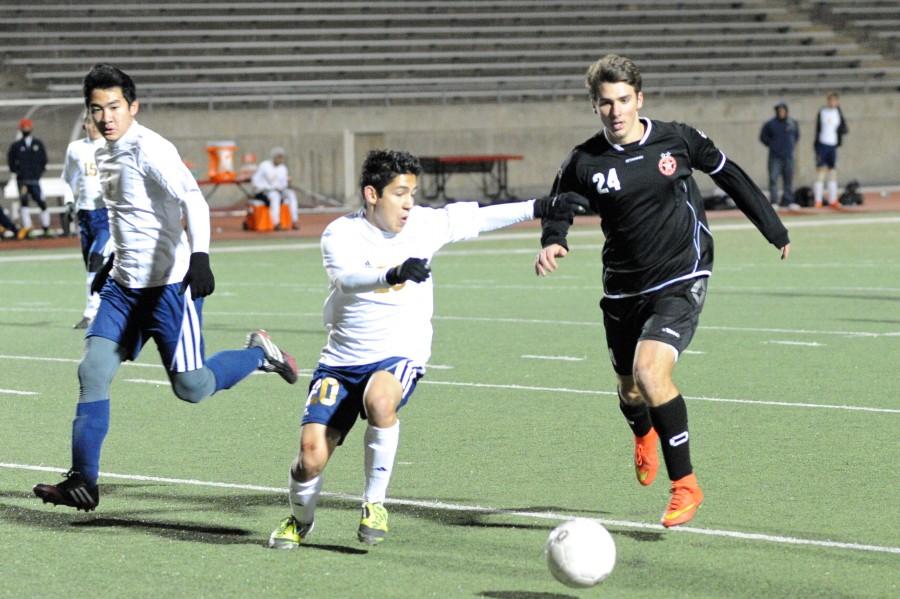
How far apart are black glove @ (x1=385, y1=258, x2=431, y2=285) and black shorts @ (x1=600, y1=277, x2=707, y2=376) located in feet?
4.46

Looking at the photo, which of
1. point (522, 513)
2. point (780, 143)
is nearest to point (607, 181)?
point (522, 513)

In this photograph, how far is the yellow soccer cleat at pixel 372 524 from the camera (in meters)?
6.41

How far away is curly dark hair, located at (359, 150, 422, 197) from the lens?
6383 millimetres

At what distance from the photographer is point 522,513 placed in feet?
23.1

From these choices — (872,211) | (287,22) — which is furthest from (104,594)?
(287,22)

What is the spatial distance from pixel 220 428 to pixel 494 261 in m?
13.2

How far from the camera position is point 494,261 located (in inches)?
889

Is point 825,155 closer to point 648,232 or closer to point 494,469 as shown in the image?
point 494,469

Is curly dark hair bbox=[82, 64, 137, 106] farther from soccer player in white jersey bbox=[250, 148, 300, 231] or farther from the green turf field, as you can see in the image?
soccer player in white jersey bbox=[250, 148, 300, 231]

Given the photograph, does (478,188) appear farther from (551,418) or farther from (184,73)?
(551,418)

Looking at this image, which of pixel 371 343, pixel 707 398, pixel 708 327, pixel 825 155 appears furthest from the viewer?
pixel 825 155

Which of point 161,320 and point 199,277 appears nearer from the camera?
point 199,277

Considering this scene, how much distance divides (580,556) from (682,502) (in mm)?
1194

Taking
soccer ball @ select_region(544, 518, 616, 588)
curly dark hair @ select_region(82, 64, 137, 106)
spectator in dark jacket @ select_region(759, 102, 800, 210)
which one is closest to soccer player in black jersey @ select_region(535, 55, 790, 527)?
soccer ball @ select_region(544, 518, 616, 588)
